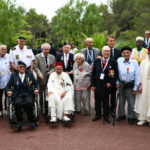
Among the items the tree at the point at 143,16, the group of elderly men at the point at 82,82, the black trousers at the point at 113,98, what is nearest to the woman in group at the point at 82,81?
the group of elderly men at the point at 82,82

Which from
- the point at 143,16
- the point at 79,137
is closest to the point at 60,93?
the point at 79,137

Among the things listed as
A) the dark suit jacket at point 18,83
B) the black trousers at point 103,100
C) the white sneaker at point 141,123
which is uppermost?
the dark suit jacket at point 18,83

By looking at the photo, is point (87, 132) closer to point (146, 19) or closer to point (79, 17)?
point (146, 19)

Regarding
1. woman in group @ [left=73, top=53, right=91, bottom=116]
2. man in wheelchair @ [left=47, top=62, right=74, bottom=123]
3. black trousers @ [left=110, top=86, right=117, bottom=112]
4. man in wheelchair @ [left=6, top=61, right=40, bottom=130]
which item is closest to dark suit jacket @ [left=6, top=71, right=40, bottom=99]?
man in wheelchair @ [left=6, top=61, right=40, bottom=130]

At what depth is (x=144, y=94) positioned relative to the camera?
597 cm

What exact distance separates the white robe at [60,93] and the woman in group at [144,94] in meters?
1.80

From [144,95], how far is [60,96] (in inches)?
87.5

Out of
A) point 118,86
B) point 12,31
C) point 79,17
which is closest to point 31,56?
point 118,86

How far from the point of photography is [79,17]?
31.7m

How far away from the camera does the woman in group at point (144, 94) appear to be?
5912 mm

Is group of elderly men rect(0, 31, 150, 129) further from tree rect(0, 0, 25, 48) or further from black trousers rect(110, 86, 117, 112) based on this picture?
tree rect(0, 0, 25, 48)

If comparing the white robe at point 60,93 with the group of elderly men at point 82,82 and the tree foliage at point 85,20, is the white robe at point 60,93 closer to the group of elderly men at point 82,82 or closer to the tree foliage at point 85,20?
the group of elderly men at point 82,82

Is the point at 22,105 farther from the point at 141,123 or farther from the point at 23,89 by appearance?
the point at 141,123

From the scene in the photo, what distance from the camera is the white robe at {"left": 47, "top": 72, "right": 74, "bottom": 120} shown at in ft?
19.8
